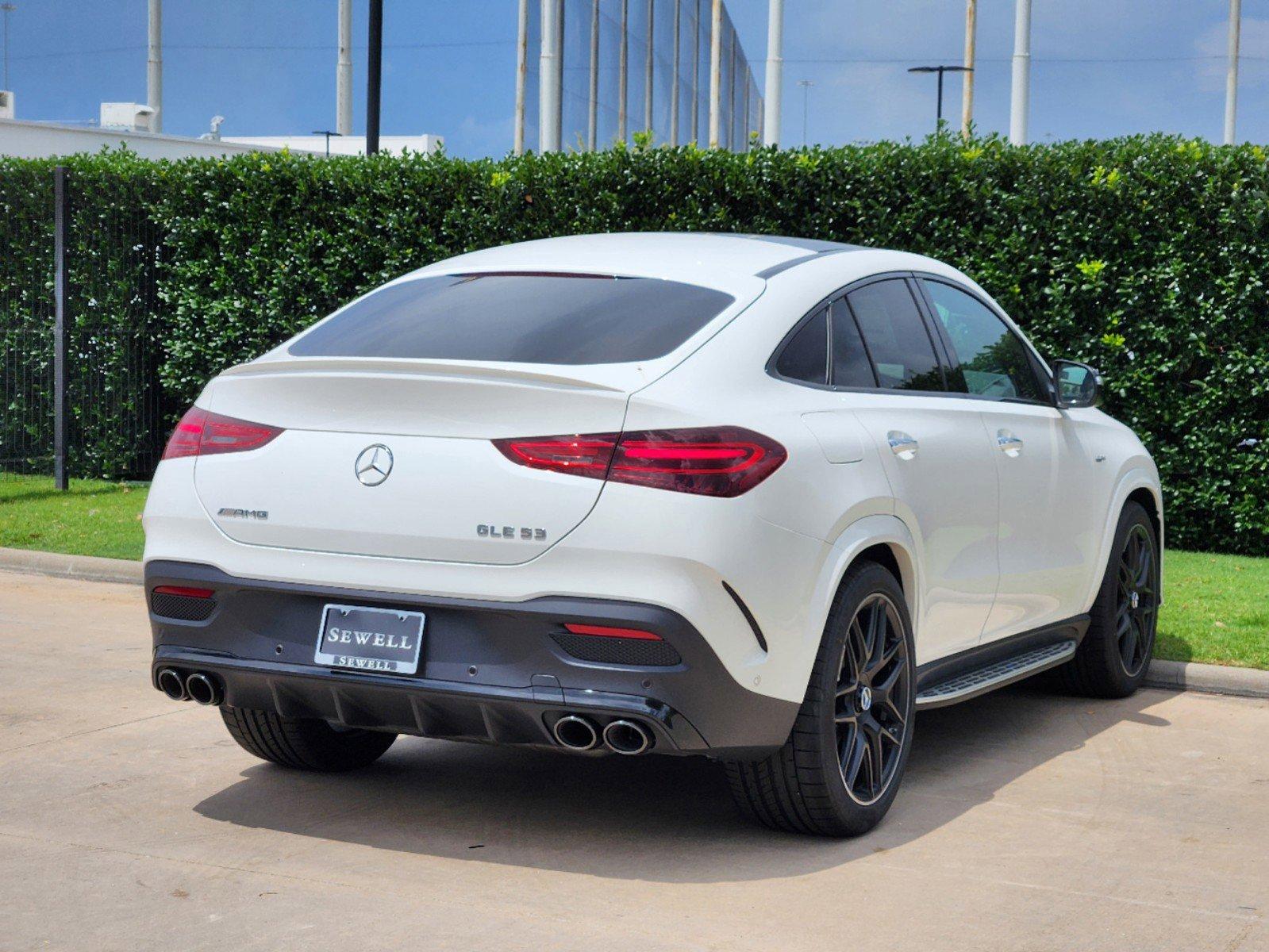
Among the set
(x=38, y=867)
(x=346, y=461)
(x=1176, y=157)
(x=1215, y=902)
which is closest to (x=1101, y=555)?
(x=1215, y=902)

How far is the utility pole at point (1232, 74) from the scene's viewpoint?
40688 millimetres

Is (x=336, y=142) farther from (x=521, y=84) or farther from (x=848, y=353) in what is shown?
(x=848, y=353)

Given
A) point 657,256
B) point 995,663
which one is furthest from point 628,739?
point 995,663

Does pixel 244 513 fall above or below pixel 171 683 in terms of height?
above

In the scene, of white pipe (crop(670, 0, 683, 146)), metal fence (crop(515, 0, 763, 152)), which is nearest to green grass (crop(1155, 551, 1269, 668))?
metal fence (crop(515, 0, 763, 152))

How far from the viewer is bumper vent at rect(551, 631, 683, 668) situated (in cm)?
425

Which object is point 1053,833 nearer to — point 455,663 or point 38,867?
point 455,663

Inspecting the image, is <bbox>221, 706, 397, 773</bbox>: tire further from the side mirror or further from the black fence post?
the black fence post

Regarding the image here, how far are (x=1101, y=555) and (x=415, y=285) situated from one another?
3107 millimetres

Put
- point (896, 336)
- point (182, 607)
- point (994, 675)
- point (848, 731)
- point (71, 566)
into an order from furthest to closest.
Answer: point (71, 566) < point (994, 675) < point (896, 336) < point (848, 731) < point (182, 607)

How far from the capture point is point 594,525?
13.9ft

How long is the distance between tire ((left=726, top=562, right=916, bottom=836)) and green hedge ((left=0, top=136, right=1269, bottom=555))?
6.71 m

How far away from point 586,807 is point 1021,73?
85.7ft

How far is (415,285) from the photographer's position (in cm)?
550
